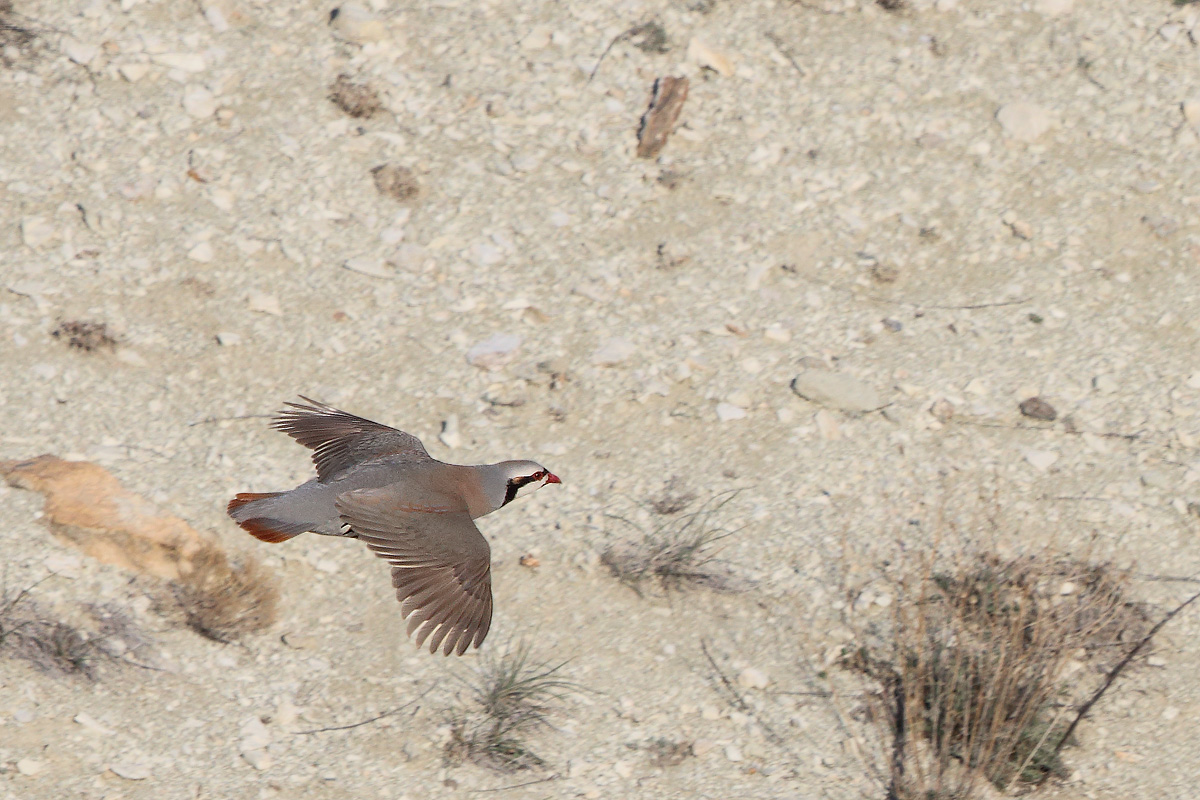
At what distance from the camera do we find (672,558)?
25.1ft

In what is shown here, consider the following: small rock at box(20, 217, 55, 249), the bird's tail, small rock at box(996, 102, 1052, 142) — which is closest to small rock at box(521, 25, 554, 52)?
small rock at box(996, 102, 1052, 142)

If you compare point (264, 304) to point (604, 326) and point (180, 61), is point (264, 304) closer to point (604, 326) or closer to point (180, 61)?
point (604, 326)

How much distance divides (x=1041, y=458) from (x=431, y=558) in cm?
424

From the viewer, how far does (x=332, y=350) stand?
895 centimetres

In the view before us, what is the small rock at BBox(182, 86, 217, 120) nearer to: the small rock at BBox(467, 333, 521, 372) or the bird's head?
the small rock at BBox(467, 333, 521, 372)

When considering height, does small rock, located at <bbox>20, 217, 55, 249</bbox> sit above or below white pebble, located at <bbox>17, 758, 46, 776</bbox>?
above

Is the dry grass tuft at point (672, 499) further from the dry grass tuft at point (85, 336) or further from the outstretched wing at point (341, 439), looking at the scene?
the dry grass tuft at point (85, 336)

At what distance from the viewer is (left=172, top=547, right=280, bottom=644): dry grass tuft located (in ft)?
23.7

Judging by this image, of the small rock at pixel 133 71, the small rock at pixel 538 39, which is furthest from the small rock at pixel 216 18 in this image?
the small rock at pixel 538 39

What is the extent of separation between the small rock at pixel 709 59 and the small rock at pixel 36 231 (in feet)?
15.7

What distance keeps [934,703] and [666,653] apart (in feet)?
4.61

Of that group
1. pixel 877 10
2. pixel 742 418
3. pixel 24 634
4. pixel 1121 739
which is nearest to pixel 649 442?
pixel 742 418

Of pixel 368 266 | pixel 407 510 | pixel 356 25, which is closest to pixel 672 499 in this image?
pixel 407 510

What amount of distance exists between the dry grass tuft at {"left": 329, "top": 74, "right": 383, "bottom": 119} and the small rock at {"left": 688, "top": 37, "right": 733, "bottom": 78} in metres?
2.40
